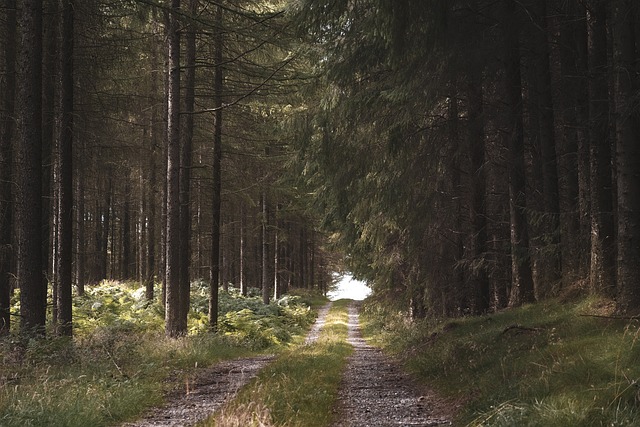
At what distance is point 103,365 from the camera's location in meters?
9.09

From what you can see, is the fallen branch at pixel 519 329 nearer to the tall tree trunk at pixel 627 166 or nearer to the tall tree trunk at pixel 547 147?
the tall tree trunk at pixel 627 166

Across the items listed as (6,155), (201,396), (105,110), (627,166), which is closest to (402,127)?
(627,166)

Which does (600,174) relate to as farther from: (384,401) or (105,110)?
(105,110)

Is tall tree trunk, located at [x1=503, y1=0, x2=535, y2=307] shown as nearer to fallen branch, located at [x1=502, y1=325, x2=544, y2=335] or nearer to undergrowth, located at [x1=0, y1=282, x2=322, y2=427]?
fallen branch, located at [x1=502, y1=325, x2=544, y2=335]

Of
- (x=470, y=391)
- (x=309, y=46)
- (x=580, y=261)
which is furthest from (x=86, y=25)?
(x=580, y=261)

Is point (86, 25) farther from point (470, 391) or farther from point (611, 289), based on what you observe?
point (611, 289)

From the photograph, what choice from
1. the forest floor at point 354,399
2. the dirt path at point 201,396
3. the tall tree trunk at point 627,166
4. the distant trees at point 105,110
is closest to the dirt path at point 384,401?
the forest floor at point 354,399

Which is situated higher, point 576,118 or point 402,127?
point 402,127

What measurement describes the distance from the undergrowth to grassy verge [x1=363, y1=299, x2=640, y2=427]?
4399mm

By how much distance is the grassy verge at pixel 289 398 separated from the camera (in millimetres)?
5562

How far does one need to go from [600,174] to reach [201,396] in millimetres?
7150

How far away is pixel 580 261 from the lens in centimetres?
1026

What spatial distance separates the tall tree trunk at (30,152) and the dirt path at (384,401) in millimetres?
5833

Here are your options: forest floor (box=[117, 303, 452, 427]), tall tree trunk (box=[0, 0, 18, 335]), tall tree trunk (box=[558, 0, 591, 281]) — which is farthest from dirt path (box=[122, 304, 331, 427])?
tall tree trunk (box=[558, 0, 591, 281])
